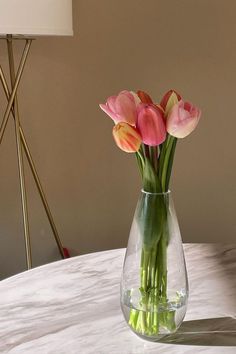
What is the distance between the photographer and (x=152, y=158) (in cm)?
83

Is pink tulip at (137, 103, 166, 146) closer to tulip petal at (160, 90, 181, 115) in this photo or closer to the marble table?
tulip petal at (160, 90, 181, 115)

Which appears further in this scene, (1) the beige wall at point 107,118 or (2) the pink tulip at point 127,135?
(1) the beige wall at point 107,118

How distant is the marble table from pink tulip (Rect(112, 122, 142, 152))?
35 cm

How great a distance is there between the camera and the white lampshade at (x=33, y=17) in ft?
4.27

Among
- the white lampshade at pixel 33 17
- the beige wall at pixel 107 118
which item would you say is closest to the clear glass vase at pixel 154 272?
the white lampshade at pixel 33 17

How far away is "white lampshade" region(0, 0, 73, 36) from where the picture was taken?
1302 millimetres

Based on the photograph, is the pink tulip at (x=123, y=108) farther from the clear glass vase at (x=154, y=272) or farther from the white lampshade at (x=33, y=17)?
the white lampshade at (x=33, y=17)

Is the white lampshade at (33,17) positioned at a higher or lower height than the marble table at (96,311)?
higher

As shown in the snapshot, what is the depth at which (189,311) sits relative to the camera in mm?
1025

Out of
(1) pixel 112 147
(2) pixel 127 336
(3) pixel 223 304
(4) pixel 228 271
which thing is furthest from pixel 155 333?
(1) pixel 112 147

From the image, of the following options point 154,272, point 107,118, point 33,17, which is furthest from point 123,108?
point 107,118

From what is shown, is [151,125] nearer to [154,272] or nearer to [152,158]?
[152,158]

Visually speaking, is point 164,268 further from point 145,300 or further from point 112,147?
point 112,147

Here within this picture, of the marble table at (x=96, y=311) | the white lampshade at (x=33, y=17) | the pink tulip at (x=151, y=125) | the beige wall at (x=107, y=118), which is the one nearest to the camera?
the pink tulip at (x=151, y=125)
